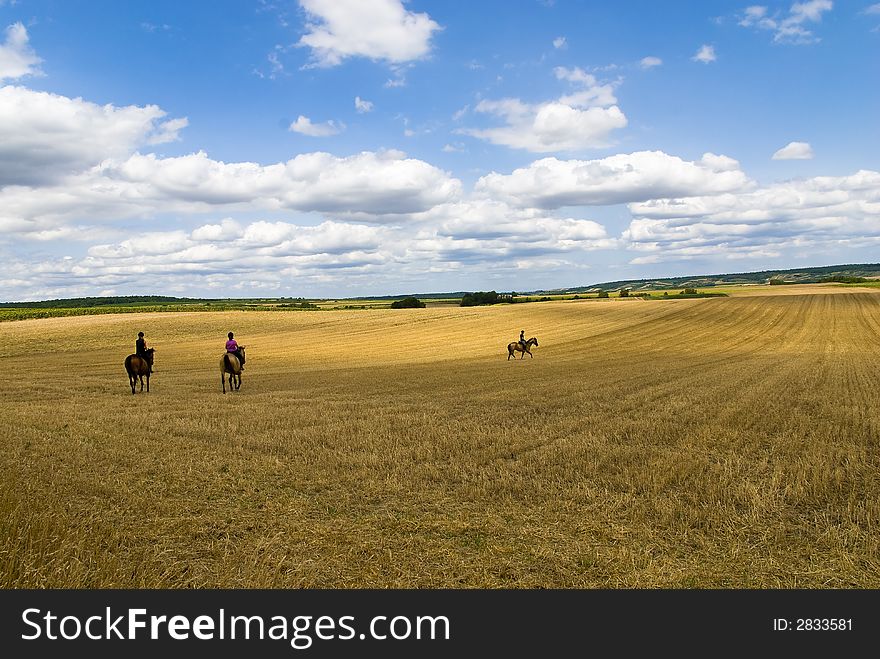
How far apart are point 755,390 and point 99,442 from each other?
2096cm

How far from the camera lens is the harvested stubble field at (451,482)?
6895 mm

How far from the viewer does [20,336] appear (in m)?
56.8

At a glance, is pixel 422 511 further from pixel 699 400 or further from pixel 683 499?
pixel 699 400

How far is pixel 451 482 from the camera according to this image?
1062cm

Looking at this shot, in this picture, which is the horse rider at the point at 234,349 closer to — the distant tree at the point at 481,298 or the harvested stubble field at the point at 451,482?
the harvested stubble field at the point at 451,482

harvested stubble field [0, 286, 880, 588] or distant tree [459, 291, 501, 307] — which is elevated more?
distant tree [459, 291, 501, 307]

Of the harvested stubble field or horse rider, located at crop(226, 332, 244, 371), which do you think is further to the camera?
horse rider, located at crop(226, 332, 244, 371)

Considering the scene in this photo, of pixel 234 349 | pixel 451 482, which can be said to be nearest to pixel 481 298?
pixel 234 349

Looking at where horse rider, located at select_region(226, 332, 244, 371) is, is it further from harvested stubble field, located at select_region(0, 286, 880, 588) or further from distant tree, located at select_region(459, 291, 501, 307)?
distant tree, located at select_region(459, 291, 501, 307)

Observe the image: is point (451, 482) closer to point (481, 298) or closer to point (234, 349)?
point (234, 349)

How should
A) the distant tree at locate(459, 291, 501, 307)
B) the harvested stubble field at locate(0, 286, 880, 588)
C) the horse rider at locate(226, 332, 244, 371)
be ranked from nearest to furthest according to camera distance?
the harvested stubble field at locate(0, 286, 880, 588)
the horse rider at locate(226, 332, 244, 371)
the distant tree at locate(459, 291, 501, 307)

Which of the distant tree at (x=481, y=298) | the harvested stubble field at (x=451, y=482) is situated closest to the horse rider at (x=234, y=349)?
the harvested stubble field at (x=451, y=482)

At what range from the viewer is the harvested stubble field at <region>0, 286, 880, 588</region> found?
22.6 ft

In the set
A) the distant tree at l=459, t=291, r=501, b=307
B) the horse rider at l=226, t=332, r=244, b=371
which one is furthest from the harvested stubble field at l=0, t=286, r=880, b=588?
the distant tree at l=459, t=291, r=501, b=307
